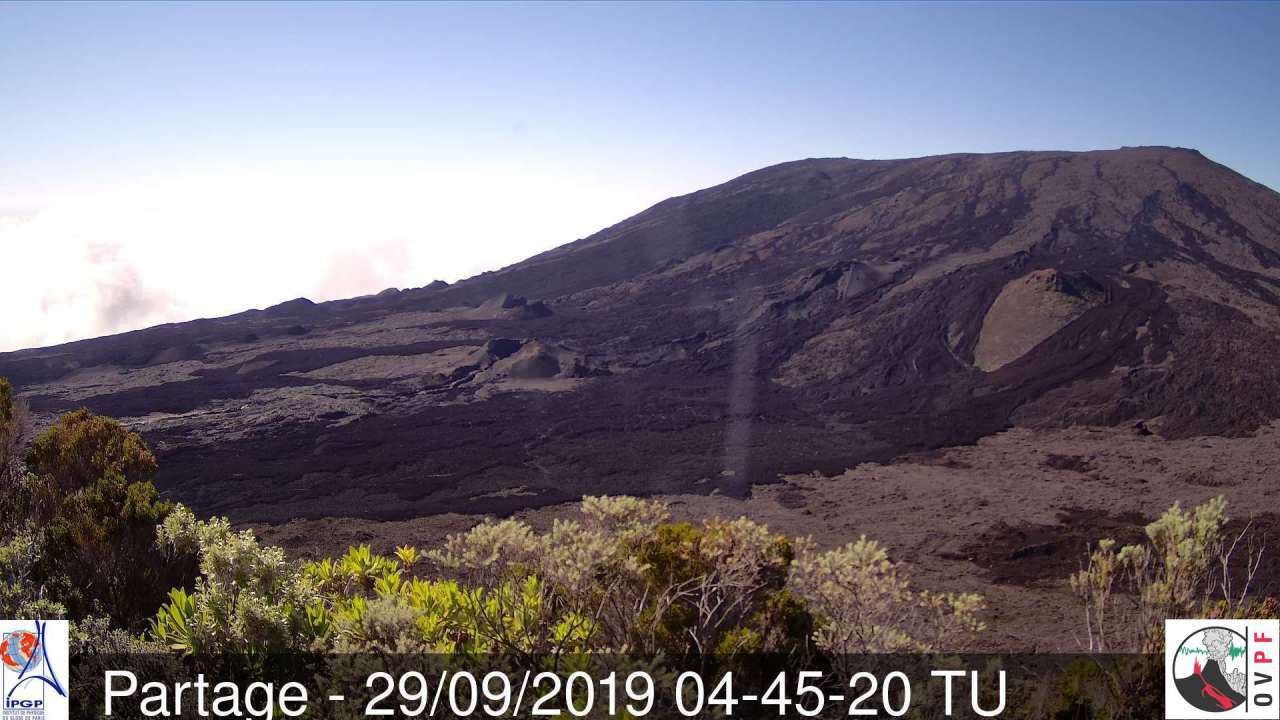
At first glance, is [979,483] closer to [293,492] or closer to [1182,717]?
[1182,717]

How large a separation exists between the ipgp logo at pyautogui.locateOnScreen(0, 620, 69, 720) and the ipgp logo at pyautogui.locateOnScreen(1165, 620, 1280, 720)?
6947mm

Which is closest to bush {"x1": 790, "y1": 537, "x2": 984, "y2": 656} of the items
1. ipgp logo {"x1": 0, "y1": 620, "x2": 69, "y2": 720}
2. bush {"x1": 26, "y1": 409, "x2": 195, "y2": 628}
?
ipgp logo {"x1": 0, "y1": 620, "x2": 69, "y2": 720}

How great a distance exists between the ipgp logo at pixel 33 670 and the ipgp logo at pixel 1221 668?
695 cm

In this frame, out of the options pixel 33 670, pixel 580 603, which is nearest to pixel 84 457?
pixel 33 670

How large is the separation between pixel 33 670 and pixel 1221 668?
7.61 metres

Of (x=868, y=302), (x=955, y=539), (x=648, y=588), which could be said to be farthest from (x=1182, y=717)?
(x=868, y=302)

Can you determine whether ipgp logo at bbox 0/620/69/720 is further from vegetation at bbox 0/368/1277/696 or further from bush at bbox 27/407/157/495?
bush at bbox 27/407/157/495

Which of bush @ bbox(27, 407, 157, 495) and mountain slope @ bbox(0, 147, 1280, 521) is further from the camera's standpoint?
mountain slope @ bbox(0, 147, 1280, 521)

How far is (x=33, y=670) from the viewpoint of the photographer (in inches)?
198

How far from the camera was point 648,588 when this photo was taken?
507cm

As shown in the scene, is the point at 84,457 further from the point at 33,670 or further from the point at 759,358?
the point at 759,358

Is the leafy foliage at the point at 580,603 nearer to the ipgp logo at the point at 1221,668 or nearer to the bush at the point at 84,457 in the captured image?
the ipgp logo at the point at 1221,668

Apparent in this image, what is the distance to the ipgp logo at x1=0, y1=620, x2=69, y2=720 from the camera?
4.86 metres

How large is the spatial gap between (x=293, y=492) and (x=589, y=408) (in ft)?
37.6
